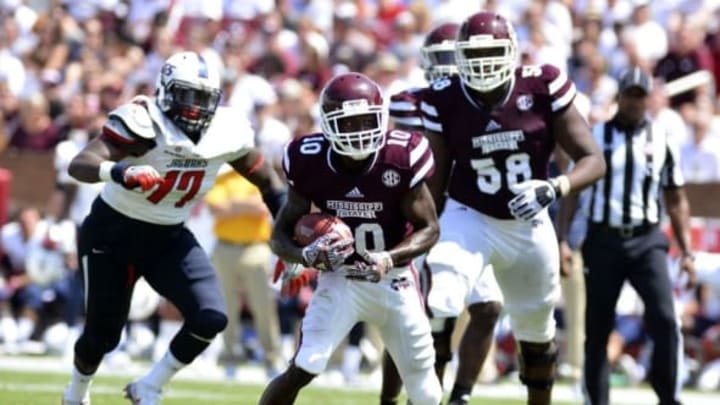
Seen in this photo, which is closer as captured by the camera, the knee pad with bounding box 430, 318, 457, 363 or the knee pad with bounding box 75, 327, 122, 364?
the knee pad with bounding box 75, 327, 122, 364

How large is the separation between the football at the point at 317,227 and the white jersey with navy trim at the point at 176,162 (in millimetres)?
1078

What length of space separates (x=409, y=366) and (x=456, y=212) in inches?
50.1

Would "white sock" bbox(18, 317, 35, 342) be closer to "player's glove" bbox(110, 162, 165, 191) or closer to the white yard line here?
the white yard line

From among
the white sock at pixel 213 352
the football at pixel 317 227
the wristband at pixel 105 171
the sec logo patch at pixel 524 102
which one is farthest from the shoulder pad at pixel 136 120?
the white sock at pixel 213 352

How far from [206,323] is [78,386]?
29.1 inches

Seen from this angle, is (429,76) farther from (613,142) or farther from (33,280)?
(33,280)

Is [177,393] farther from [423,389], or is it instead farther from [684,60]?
[684,60]

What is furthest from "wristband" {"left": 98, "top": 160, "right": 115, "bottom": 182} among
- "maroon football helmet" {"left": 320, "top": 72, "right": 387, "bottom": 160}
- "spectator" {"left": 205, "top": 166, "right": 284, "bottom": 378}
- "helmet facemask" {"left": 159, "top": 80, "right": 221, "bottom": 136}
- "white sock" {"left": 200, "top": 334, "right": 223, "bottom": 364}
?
"white sock" {"left": 200, "top": 334, "right": 223, "bottom": 364}

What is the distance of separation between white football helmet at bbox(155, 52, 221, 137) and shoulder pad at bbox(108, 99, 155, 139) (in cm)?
15

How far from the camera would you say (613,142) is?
9.02 meters

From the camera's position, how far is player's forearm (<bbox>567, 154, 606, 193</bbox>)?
7.59 metres

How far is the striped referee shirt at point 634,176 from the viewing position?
29.3 ft

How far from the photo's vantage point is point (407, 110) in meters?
8.44

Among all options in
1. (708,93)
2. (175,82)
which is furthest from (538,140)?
(708,93)
